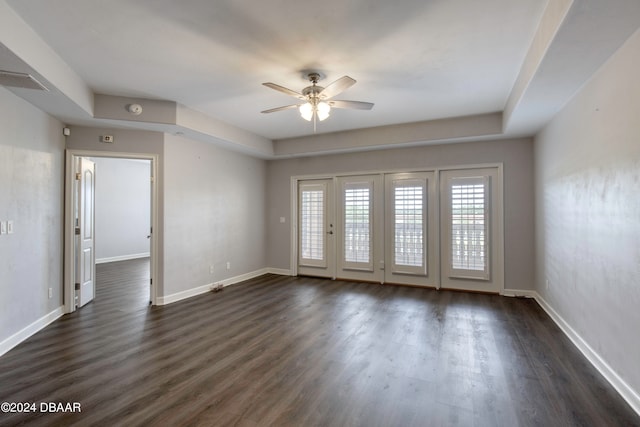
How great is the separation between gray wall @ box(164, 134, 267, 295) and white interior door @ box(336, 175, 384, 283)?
178 centimetres

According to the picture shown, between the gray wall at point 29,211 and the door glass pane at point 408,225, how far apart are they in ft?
16.6

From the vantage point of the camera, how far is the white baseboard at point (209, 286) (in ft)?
15.3

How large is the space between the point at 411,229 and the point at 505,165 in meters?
1.80

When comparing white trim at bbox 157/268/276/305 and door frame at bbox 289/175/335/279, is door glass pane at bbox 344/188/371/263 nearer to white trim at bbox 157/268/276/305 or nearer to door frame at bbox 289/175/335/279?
door frame at bbox 289/175/335/279

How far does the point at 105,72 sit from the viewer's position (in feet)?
10.8

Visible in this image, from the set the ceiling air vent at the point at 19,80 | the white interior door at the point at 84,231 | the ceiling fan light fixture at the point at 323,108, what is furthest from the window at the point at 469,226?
the white interior door at the point at 84,231

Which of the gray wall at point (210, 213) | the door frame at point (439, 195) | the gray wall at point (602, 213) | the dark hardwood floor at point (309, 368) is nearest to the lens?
the dark hardwood floor at point (309, 368)

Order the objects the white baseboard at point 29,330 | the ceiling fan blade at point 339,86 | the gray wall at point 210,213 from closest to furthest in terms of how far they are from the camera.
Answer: the ceiling fan blade at point 339,86 < the white baseboard at point 29,330 < the gray wall at point 210,213

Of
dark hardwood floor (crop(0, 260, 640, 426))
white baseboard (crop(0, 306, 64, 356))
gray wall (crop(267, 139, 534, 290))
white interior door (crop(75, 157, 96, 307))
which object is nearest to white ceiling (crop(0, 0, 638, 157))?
white interior door (crop(75, 157, 96, 307))

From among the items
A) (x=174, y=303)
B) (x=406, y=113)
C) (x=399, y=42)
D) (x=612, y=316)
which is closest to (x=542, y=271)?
(x=612, y=316)

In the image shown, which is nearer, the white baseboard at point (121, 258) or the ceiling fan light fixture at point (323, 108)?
the ceiling fan light fixture at point (323, 108)

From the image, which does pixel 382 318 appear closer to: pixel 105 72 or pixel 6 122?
pixel 105 72

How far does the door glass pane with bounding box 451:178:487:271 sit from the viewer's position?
519 centimetres

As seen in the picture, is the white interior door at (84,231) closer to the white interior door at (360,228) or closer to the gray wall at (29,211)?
the gray wall at (29,211)
